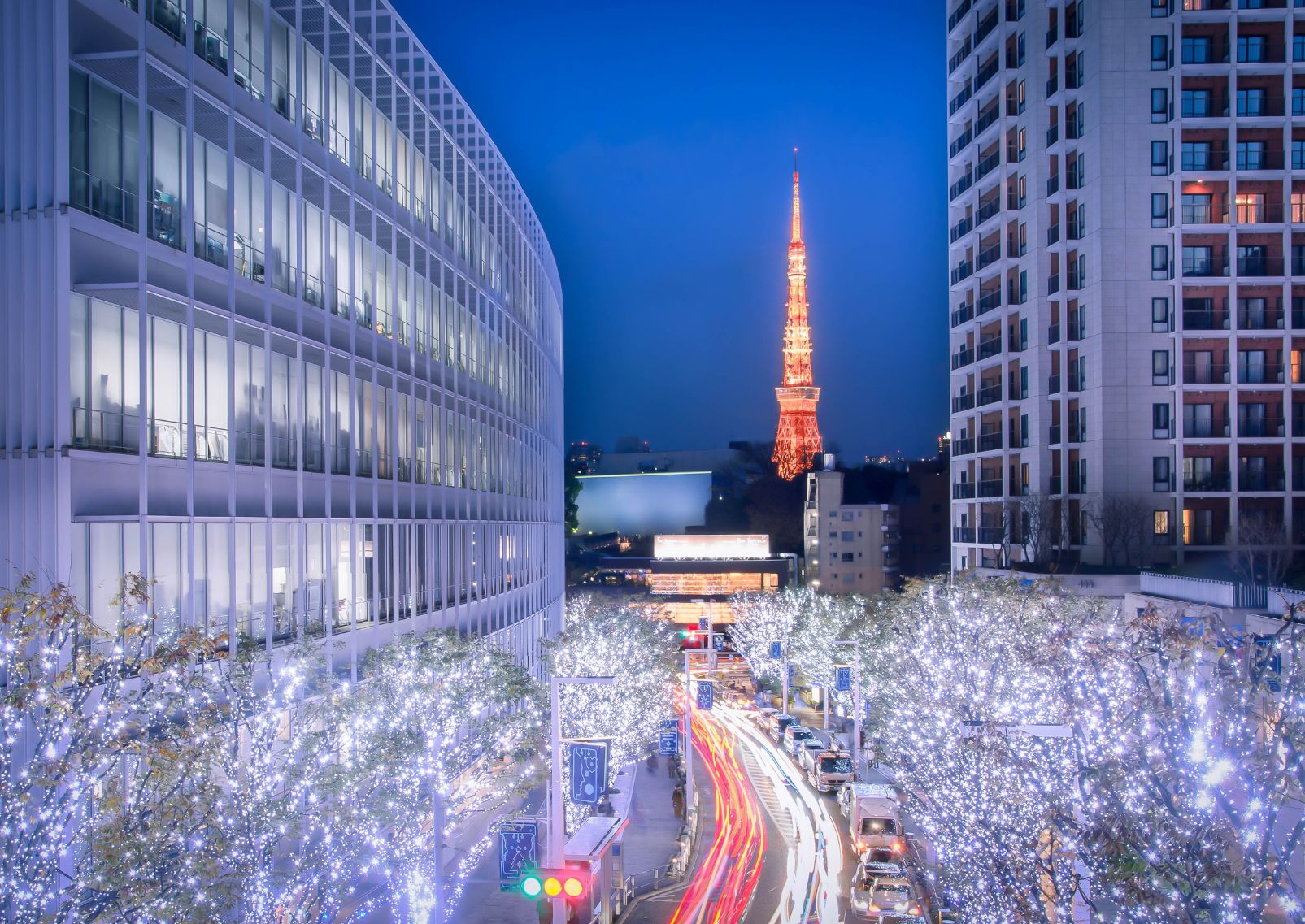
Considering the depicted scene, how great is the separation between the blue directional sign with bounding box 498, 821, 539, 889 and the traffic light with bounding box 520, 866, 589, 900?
52.6 inches

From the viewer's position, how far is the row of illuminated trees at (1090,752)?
32.4 feet

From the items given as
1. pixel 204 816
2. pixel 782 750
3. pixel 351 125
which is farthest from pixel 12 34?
pixel 782 750

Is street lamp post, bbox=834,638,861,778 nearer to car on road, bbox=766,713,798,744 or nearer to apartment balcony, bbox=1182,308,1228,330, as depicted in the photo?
car on road, bbox=766,713,798,744

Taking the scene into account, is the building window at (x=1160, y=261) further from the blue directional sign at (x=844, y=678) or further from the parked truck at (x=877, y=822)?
the parked truck at (x=877, y=822)

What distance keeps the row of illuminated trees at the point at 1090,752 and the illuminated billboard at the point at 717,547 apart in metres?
46.6

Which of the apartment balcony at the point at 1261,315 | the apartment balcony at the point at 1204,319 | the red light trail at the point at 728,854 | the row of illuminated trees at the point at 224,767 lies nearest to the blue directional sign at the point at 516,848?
the row of illuminated trees at the point at 224,767

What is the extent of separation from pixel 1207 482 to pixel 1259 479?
2203mm

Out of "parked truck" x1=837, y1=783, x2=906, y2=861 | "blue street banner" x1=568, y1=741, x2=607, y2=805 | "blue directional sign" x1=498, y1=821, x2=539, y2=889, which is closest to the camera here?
"blue directional sign" x1=498, y1=821, x2=539, y2=889

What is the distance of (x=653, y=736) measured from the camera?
3494 cm

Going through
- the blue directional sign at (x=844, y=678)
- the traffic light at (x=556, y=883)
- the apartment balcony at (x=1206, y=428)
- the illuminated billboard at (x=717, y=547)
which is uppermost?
the apartment balcony at (x=1206, y=428)

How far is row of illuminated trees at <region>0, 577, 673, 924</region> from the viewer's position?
31.0 feet

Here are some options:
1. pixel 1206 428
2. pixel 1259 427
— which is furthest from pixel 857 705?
pixel 1259 427

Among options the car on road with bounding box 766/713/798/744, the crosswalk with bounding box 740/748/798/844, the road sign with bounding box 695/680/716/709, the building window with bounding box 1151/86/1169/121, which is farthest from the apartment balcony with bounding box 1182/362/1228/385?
the crosswalk with bounding box 740/748/798/844

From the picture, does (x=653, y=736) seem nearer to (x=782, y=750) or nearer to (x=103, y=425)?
(x=782, y=750)
